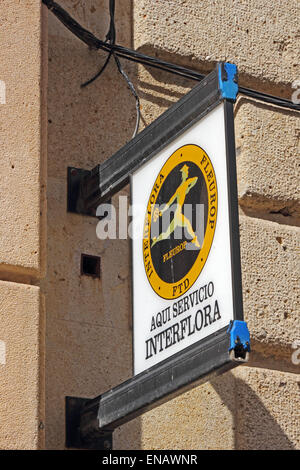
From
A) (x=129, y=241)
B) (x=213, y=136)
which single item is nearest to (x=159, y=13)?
(x=129, y=241)

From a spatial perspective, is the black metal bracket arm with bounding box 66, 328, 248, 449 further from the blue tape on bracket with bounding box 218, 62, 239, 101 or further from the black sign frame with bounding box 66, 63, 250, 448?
the blue tape on bracket with bounding box 218, 62, 239, 101

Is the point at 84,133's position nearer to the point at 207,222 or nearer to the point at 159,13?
the point at 159,13

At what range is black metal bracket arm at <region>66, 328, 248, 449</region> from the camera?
3.60 m

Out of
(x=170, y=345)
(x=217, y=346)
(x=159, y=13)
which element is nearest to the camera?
(x=217, y=346)

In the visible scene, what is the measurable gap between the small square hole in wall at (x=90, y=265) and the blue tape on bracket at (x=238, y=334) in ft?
3.48

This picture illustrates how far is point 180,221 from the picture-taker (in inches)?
152

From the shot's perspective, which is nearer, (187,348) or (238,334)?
(238,334)

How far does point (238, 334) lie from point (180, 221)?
18.5 inches

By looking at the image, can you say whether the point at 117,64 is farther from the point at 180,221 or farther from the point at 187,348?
the point at 187,348

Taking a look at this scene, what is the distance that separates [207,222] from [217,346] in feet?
1.27

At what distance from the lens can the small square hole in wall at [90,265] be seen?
453 cm

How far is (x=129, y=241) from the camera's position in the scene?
4.64m

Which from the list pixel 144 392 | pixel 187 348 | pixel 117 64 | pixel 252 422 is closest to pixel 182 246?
pixel 187 348

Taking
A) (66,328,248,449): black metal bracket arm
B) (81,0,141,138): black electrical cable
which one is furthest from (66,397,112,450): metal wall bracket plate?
(81,0,141,138): black electrical cable
